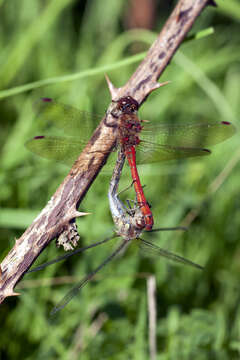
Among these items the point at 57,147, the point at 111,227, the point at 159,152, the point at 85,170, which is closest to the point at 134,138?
the point at 159,152

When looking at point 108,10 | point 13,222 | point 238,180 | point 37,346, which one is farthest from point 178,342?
point 108,10

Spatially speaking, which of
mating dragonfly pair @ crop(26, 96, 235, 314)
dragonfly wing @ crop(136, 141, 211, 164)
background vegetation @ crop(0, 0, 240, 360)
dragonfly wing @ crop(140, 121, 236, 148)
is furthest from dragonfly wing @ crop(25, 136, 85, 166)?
dragonfly wing @ crop(140, 121, 236, 148)

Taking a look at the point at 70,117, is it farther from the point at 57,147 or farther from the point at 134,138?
the point at 134,138

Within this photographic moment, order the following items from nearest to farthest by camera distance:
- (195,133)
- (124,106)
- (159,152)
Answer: (124,106)
(159,152)
(195,133)

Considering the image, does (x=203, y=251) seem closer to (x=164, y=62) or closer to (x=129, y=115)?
(x=129, y=115)

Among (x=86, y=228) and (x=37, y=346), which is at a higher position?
(x=86, y=228)

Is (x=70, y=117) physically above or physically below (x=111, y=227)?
above

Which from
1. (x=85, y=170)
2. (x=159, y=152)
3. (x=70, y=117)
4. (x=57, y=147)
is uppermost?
(x=70, y=117)
